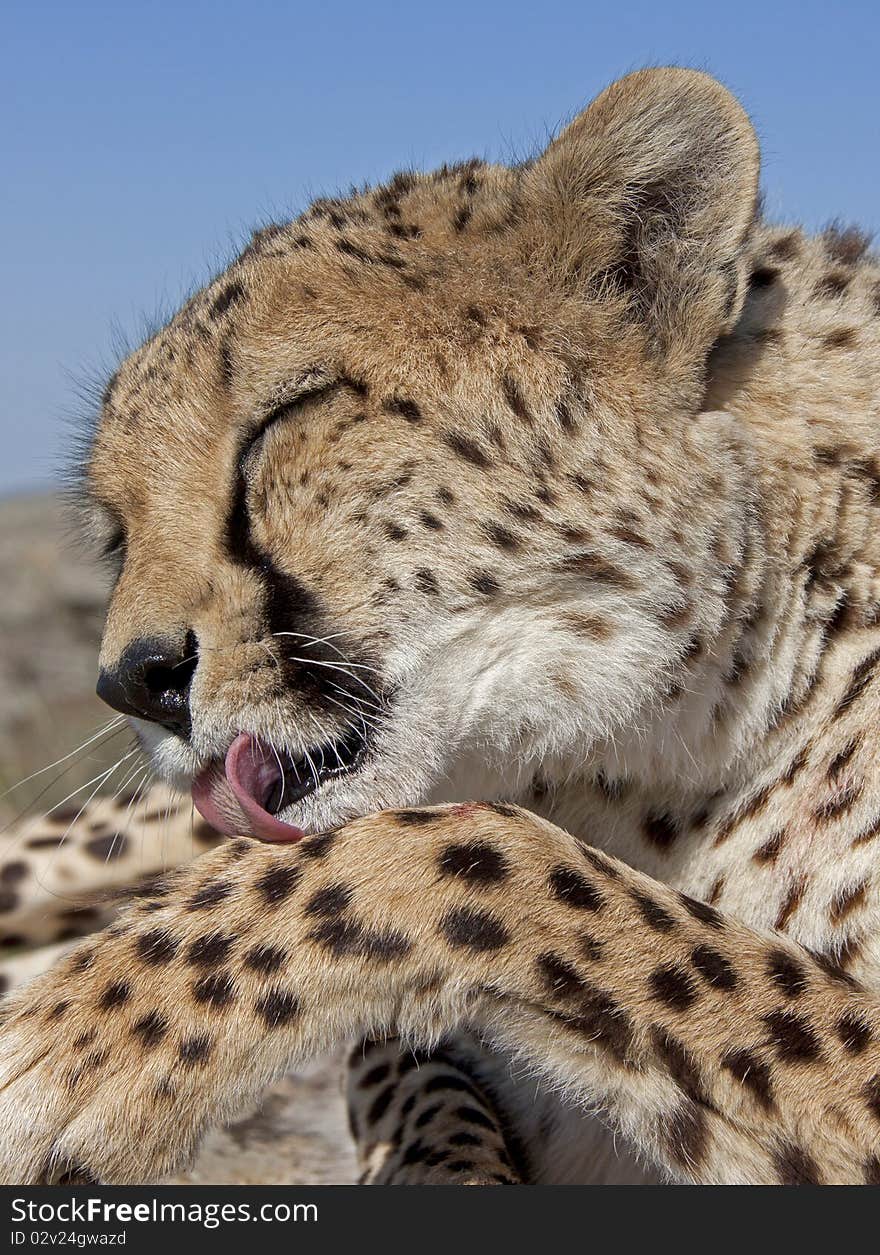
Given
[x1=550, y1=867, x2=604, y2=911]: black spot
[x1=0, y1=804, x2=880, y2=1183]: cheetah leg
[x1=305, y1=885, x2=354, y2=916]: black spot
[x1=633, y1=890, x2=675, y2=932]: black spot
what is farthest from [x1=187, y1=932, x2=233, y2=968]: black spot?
[x1=633, y1=890, x2=675, y2=932]: black spot

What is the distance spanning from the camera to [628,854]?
95.5 inches

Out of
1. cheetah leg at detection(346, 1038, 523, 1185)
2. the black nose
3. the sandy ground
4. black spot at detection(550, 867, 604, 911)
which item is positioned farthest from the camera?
the sandy ground

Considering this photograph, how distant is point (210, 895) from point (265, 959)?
15 centimetres

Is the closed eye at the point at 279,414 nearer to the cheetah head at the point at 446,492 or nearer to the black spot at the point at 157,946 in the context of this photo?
the cheetah head at the point at 446,492

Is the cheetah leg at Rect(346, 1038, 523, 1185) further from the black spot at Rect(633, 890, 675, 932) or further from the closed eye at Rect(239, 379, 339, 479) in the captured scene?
the closed eye at Rect(239, 379, 339, 479)

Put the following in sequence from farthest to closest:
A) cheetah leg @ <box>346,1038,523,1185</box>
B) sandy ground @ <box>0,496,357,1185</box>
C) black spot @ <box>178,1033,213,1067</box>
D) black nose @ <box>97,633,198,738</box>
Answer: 1. sandy ground @ <box>0,496,357,1185</box>
2. cheetah leg @ <box>346,1038,523,1185</box>
3. black nose @ <box>97,633,198,738</box>
4. black spot @ <box>178,1033,213,1067</box>

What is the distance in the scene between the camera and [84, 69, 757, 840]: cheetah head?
2.17 metres

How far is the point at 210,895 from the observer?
1981mm

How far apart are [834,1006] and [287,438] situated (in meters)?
1.12

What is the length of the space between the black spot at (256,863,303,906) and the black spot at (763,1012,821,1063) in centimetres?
64

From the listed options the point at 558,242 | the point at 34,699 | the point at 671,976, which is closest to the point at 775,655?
the point at 671,976

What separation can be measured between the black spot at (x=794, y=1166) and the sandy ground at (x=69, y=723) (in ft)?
5.41

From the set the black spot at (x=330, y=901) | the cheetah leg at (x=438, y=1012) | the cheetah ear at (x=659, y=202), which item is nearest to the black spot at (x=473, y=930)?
the cheetah leg at (x=438, y=1012)

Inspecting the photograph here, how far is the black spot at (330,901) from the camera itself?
1882mm
